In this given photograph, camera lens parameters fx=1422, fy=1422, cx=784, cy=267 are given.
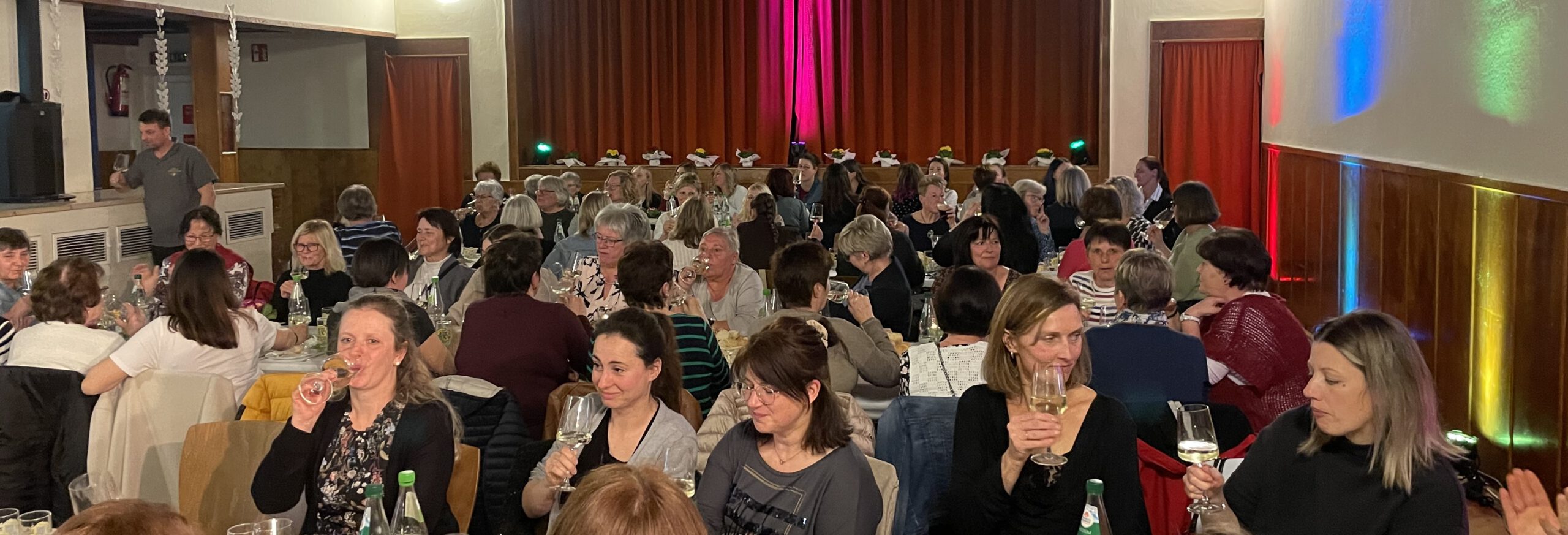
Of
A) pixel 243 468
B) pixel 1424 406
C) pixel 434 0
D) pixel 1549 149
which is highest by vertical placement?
pixel 434 0

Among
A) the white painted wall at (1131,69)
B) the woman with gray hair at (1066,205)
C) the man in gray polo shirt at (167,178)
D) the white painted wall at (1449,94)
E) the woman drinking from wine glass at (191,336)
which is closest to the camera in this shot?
the woman drinking from wine glass at (191,336)

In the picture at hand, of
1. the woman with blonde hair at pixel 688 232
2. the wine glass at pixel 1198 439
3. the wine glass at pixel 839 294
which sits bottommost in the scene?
the wine glass at pixel 1198 439

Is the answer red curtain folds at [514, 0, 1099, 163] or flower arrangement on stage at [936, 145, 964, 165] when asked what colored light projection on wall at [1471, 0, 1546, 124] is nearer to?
flower arrangement on stage at [936, 145, 964, 165]

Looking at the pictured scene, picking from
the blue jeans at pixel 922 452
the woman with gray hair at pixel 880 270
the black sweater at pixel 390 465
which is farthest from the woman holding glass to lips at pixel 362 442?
the woman with gray hair at pixel 880 270

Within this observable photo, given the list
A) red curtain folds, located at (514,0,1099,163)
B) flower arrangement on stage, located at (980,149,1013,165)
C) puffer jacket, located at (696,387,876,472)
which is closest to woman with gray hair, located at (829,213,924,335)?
puffer jacket, located at (696,387,876,472)

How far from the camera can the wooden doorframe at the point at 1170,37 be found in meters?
13.4

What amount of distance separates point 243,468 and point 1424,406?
2.88 m

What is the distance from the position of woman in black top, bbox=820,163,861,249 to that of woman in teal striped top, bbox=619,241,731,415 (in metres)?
4.22

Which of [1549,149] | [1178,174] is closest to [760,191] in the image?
[1549,149]

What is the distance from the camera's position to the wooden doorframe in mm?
13359

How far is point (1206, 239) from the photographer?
5141 mm

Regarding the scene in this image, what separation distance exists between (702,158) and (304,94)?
13.7 feet

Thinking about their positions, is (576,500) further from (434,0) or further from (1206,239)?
(434,0)

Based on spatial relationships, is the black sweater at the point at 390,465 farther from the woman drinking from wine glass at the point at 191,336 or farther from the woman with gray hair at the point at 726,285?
the woman with gray hair at the point at 726,285
